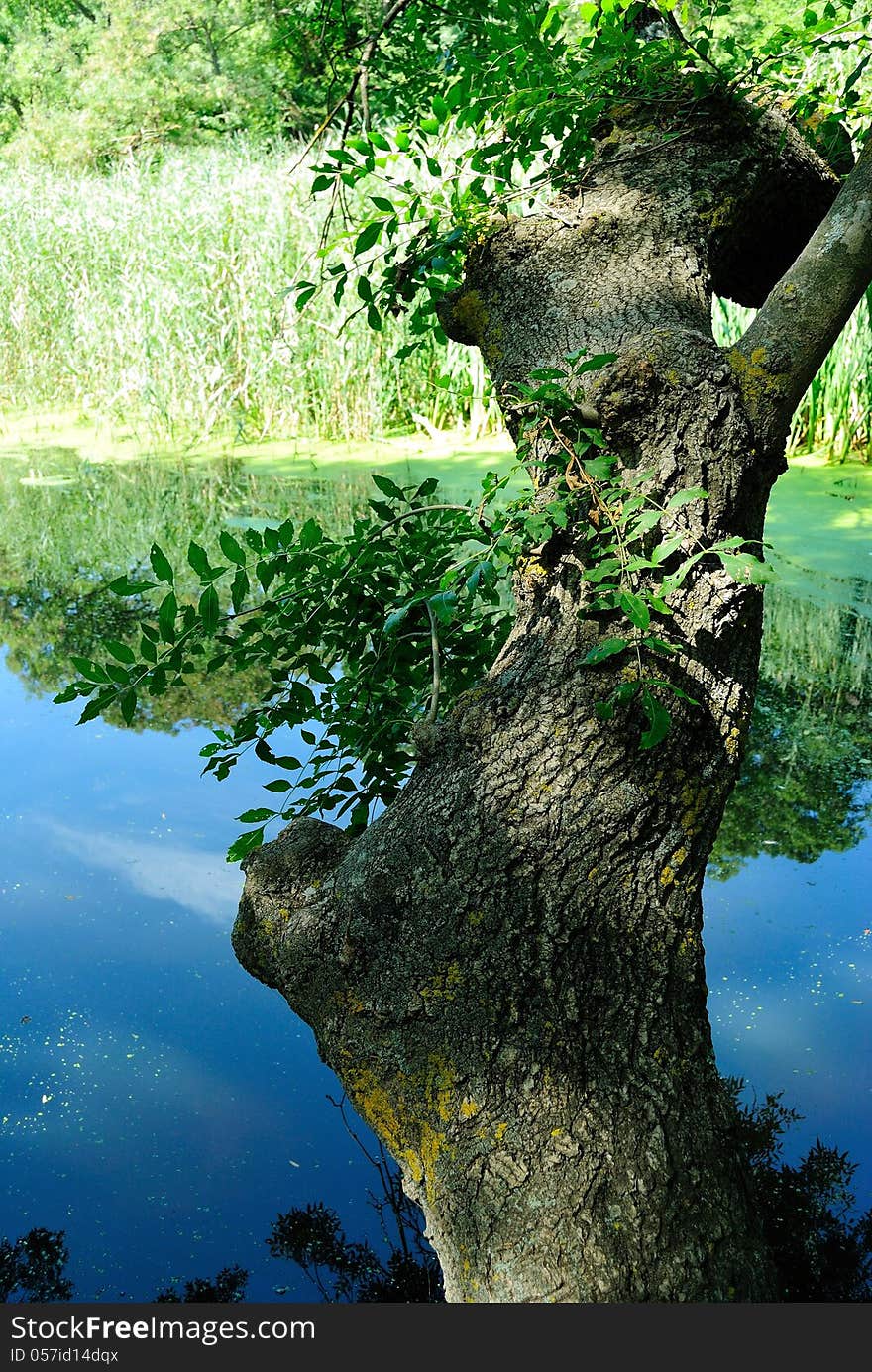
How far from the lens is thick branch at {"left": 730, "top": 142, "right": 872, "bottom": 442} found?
1680 mm

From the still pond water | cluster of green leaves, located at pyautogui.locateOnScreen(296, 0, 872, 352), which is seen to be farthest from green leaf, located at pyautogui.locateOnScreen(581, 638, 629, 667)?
the still pond water

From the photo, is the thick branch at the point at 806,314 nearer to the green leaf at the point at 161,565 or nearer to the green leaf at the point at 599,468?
the green leaf at the point at 599,468

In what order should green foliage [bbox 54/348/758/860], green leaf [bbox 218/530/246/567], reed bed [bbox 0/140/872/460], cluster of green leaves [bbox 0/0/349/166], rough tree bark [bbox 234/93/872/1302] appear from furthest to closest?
cluster of green leaves [bbox 0/0/349/166] < reed bed [bbox 0/140/872/460] < green leaf [bbox 218/530/246/567] < green foliage [bbox 54/348/758/860] < rough tree bark [bbox 234/93/872/1302]

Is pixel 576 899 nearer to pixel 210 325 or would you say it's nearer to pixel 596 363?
pixel 596 363

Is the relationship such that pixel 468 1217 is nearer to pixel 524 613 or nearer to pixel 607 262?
pixel 524 613

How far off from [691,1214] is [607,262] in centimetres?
132

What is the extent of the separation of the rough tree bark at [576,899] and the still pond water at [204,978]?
37 centimetres

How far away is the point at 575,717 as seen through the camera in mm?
1502

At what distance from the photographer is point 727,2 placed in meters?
2.20

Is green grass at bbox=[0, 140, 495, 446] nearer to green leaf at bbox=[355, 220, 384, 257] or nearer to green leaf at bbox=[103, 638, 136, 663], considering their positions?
green leaf at bbox=[355, 220, 384, 257]

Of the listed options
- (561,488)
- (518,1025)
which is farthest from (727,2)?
(518,1025)

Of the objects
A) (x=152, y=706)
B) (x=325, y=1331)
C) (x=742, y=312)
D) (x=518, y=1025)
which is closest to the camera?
(x=325, y=1331)

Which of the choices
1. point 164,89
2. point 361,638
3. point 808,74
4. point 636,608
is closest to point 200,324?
point 808,74

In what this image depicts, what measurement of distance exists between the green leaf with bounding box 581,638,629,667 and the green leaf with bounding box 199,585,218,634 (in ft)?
1.74
